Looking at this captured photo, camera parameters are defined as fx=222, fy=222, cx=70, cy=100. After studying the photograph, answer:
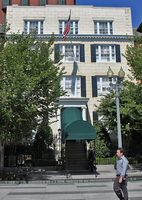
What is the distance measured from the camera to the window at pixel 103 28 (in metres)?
26.0

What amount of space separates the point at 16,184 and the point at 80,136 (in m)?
5.63

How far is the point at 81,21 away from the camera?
2577 centimetres

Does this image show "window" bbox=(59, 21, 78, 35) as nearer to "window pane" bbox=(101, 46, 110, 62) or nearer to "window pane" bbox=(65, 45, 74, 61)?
"window pane" bbox=(65, 45, 74, 61)

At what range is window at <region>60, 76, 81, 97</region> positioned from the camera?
2381cm

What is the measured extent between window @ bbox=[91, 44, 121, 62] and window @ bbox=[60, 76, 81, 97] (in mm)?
3226

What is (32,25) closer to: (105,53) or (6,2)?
(105,53)

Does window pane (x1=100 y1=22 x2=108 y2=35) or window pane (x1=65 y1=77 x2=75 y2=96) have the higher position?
window pane (x1=100 y1=22 x2=108 y2=35)

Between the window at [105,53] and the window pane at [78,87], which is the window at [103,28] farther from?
the window pane at [78,87]

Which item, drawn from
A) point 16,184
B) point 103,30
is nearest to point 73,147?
point 16,184

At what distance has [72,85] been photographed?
2406cm

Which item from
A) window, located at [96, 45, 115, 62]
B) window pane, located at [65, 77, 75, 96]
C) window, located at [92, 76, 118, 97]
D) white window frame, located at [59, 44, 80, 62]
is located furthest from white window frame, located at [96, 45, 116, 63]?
window pane, located at [65, 77, 75, 96]

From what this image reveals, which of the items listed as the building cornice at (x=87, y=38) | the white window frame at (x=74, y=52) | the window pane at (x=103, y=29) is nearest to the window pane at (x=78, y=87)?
the white window frame at (x=74, y=52)

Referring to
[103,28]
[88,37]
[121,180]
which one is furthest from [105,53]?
[121,180]

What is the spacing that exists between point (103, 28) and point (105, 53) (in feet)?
10.6
